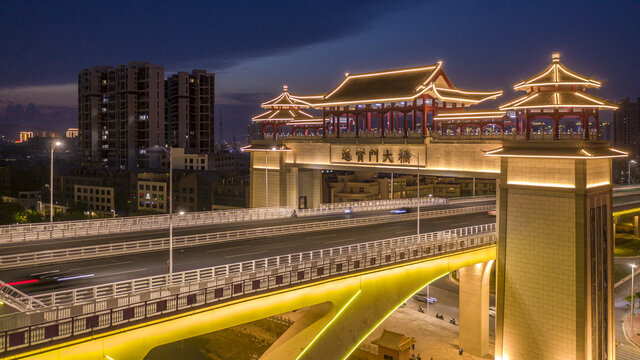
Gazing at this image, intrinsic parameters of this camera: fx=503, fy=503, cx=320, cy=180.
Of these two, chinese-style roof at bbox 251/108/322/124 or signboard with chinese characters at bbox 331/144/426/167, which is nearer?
signboard with chinese characters at bbox 331/144/426/167

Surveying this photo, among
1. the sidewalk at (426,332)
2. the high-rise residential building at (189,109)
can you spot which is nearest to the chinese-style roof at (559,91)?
the sidewalk at (426,332)

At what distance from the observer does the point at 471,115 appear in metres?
42.3

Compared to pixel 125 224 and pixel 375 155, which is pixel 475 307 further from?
pixel 125 224

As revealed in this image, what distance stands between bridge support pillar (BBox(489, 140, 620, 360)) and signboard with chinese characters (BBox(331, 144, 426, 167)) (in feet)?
29.9

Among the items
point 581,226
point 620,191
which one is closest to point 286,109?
point 581,226

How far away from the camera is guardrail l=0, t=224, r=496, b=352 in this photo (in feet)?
55.3

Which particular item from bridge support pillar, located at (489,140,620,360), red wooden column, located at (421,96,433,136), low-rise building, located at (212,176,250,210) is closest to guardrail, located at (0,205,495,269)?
red wooden column, located at (421,96,433,136)

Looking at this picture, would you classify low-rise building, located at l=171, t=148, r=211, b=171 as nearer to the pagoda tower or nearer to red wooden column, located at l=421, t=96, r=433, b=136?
red wooden column, located at l=421, t=96, r=433, b=136

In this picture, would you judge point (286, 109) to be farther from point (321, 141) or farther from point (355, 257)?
point (355, 257)

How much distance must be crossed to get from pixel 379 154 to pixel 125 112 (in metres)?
93.9

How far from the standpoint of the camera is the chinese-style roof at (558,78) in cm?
3306

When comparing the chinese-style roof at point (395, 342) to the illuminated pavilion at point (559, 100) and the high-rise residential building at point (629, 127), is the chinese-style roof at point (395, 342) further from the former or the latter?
the high-rise residential building at point (629, 127)

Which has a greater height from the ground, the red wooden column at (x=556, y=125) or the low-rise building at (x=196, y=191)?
the red wooden column at (x=556, y=125)

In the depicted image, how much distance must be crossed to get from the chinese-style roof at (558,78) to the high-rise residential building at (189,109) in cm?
10567
